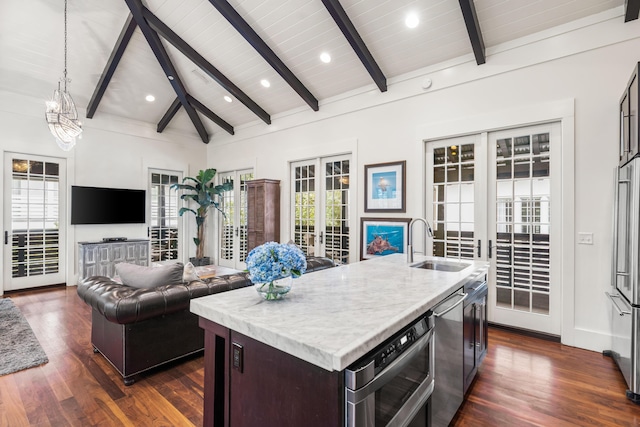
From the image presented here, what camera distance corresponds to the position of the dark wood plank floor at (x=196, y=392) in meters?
2.13

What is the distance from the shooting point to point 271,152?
21.2ft

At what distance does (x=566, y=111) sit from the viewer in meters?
3.31

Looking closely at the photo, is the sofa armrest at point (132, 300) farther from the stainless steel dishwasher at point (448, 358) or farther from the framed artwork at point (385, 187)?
the framed artwork at point (385, 187)

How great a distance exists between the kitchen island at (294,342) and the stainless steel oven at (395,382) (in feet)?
0.17

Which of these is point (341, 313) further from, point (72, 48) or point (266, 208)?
point (72, 48)

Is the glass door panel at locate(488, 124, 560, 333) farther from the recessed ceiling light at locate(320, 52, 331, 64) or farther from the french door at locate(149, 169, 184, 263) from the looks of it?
the french door at locate(149, 169, 184, 263)

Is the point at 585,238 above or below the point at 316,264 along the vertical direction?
above

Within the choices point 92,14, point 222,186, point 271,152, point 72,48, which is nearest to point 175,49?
point 92,14

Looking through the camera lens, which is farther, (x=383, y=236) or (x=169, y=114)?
(x=169, y=114)

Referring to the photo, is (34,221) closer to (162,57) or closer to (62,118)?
(62,118)

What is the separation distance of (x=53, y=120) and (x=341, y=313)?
14.0ft

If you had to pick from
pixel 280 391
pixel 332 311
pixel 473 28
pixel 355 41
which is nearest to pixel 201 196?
pixel 355 41

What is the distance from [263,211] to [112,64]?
348 cm

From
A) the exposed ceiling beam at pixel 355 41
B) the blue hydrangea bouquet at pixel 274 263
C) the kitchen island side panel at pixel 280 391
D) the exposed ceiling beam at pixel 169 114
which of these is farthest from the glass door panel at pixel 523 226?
the exposed ceiling beam at pixel 169 114
